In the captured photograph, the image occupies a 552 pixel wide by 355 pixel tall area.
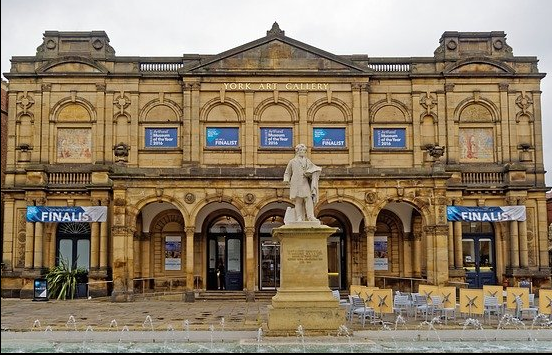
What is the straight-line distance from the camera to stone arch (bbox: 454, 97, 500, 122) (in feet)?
109

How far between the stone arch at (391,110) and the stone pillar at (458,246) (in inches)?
227

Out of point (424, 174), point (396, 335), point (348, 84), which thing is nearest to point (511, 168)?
point (424, 174)

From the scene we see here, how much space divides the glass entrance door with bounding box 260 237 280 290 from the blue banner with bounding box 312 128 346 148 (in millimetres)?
5395

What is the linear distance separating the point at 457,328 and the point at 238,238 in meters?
17.8

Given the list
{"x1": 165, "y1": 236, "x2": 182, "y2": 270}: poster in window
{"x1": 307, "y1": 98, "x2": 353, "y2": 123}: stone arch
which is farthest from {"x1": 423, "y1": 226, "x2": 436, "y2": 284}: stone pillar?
{"x1": 165, "y1": 236, "x2": 182, "y2": 270}: poster in window

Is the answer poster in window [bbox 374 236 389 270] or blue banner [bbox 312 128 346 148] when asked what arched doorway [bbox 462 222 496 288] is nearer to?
poster in window [bbox 374 236 389 270]

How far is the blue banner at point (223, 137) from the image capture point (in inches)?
1277

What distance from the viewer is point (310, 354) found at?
12.2 m

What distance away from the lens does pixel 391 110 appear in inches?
1313

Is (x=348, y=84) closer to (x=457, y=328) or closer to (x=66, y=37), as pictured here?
(x=66, y=37)

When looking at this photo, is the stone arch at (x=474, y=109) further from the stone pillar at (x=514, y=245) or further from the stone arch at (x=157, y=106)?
the stone arch at (x=157, y=106)

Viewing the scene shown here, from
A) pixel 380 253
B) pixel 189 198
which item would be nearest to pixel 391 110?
pixel 380 253

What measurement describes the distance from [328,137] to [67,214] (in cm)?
1287

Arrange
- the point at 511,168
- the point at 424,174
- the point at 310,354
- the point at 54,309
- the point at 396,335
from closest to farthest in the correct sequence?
1. the point at 310,354
2. the point at 396,335
3. the point at 54,309
4. the point at 424,174
5. the point at 511,168
